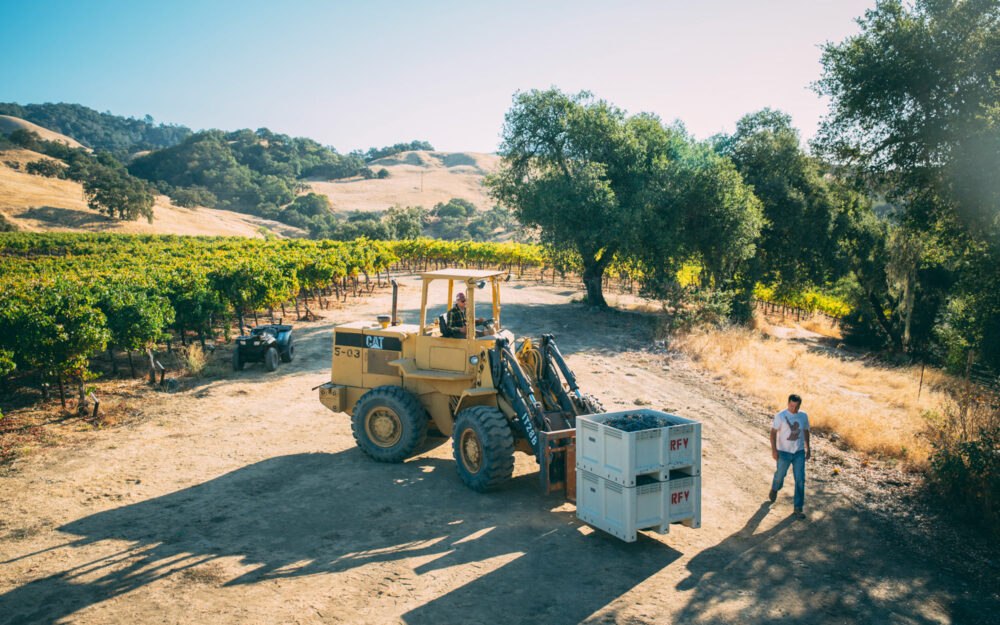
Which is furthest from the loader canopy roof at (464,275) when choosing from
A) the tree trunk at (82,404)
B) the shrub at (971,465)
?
the tree trunk at (82,404)

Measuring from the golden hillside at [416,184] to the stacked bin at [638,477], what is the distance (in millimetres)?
92983

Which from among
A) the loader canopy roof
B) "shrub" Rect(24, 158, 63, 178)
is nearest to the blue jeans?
the loader canopy roof

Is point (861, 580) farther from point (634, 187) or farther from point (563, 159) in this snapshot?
point (563, 159)

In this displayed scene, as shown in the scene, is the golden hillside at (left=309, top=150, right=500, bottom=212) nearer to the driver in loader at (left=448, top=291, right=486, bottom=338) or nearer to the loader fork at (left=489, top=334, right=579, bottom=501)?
the driver in loader at (left=448, top=291, right=486, bottom=338)

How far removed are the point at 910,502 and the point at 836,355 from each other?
17.0m

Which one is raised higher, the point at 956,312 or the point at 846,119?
the point at 846,119

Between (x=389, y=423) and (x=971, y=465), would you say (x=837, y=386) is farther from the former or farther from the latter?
(x=389, y=423)

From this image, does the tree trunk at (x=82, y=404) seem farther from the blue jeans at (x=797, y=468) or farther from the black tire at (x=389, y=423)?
the blue jeans at (x=797, y=468)

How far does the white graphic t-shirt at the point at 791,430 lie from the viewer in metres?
8.00

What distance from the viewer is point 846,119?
49.6 ft

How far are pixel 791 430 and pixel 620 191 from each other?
19.8m

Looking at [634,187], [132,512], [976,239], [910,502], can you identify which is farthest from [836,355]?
[132,512]

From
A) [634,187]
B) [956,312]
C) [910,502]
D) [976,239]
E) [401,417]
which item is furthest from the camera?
[634,187]

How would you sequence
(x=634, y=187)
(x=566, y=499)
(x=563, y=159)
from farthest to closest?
(x=563, y=159) → (x=634, y=187) → (x=566, y=499)
